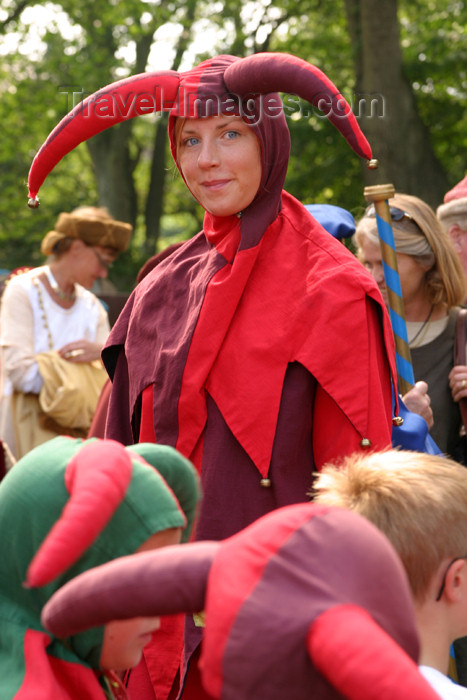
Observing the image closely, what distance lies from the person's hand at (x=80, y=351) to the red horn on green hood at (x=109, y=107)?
8.91 ft

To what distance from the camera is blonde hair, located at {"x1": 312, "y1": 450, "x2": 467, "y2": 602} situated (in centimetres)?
184

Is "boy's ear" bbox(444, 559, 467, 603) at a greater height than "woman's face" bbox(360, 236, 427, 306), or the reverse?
"woman's face" bbox(360, 236, 427, 306)

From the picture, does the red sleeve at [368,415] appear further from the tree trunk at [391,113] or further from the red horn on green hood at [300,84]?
the tree trunk at [391,113]

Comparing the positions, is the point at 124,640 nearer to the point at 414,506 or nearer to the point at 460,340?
the point at 414,506

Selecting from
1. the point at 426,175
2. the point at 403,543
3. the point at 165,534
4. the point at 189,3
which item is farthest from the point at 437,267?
the point at 189,3

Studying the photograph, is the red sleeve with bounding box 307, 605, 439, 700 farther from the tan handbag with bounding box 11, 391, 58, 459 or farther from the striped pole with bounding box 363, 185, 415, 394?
the tan handbag with bounding box 11, 391, 58, 459

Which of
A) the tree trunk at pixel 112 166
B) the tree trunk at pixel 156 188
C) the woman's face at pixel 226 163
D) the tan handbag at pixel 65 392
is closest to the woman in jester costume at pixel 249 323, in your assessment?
the woman's face at pixel 226 163

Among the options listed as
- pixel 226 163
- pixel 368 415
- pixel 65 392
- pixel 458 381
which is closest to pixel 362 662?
pixel 368 415

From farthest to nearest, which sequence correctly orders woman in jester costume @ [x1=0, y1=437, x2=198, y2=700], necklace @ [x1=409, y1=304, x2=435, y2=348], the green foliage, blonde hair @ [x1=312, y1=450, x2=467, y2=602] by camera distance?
the green foliage → necklace @ [x1=409, y1=304, x2=435, y2=348] → blonde hair @ [x1=312, y1=450, x2=467, y2=602] → woman in jester costume @ [x1=0, y1=437, x2=198, y2=700]

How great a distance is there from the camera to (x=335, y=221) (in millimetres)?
3518

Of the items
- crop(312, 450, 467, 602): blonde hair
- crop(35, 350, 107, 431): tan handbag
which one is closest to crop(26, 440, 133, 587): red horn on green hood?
crop(312, 450, 467, 602): blonde hair

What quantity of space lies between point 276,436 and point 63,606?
4.25ft

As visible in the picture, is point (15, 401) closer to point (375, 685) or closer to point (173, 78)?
point (173, 78)

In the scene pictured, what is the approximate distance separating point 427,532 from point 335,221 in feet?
6.11
